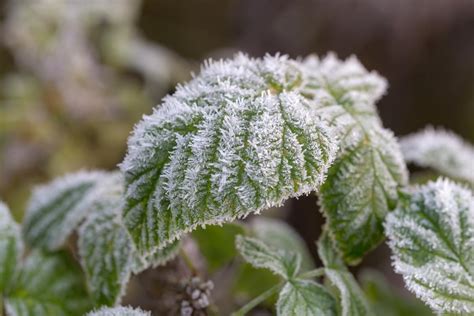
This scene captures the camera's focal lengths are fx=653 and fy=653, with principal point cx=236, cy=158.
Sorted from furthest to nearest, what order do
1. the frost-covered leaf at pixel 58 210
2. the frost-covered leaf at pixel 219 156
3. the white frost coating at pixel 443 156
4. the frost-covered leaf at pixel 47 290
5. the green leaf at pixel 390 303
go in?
the green leaf at pixel 390 303 < the white frost coating at pixel 443 156 < the frost-covered leaf at pixel 58 210 < the frost-covered leaf at pixel 47 290 < the frost-covered leaf at pixel 219 156

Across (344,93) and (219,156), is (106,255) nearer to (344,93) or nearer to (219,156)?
(219,156)

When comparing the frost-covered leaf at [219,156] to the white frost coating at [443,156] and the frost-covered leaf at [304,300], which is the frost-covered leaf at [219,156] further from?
the white frost coating at [443,156]

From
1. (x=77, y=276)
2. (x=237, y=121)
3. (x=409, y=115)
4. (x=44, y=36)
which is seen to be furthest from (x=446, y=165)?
(x=409, y=115)

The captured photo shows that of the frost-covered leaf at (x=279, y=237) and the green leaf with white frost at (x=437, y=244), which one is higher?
the frost-covered leaf at (x=279, y=237)

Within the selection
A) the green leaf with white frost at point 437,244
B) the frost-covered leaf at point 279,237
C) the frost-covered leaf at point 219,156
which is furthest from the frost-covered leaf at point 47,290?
the green leaf with white frost at point 437,244

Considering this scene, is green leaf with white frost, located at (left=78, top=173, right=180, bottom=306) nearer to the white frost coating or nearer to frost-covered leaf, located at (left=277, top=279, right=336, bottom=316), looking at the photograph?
frost-covered leaf, located at (left=277, top=279, right=336, bottom=316)

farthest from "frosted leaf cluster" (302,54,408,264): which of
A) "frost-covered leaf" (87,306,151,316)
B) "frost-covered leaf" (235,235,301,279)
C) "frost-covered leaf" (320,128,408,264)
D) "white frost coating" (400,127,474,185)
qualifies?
"frost-covered leaf" (87,306,151,316)

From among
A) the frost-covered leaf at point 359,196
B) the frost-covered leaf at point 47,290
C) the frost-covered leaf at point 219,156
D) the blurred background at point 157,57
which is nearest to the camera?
the frost-covered leaf at point 219,156
